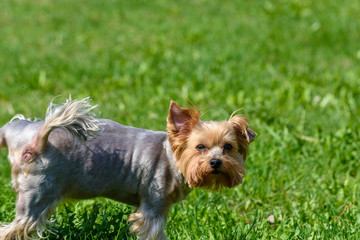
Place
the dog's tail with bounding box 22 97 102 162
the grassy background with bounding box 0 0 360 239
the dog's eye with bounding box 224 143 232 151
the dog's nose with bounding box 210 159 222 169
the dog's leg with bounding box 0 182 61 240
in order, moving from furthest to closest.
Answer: the grassy background with bounding box 0 0 360 239 → the dog's eye with bounding box 224 143 232 151 → the dog's nose with bounding box 210 159 222 169 → the dog's leg with bounding box 0 182 61 240 → the dog's tail with bounding box 22 97 102 162

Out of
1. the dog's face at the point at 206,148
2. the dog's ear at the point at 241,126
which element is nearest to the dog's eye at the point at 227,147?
the dog's face at the point at 206,148

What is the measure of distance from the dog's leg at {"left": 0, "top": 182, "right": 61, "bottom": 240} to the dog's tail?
254 mm

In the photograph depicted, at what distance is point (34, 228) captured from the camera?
3908 mm

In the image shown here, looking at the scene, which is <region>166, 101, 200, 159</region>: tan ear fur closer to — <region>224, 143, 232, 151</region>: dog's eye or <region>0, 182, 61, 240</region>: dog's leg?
<region>224, 143, 232, 151</region>: dog's eye

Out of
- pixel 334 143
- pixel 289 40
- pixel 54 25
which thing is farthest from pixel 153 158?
pixel 54 25

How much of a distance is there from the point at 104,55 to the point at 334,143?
5.08 meters

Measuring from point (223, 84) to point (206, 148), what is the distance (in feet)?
14.9

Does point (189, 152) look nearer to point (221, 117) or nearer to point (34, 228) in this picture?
point (34, 228)

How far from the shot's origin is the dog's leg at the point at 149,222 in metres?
4.11

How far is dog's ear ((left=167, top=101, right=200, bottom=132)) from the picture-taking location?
13.4 feet

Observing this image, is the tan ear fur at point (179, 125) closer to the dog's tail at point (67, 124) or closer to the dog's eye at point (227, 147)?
the dog's eye at point (227, 147)

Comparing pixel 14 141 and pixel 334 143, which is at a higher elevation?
pixel 14 141

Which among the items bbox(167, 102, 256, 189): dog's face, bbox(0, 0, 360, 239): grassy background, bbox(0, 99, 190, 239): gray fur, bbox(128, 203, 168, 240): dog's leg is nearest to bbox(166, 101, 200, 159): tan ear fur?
bbox(167, 102, 256, 189): dog's face

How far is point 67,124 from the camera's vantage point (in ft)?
12.3
